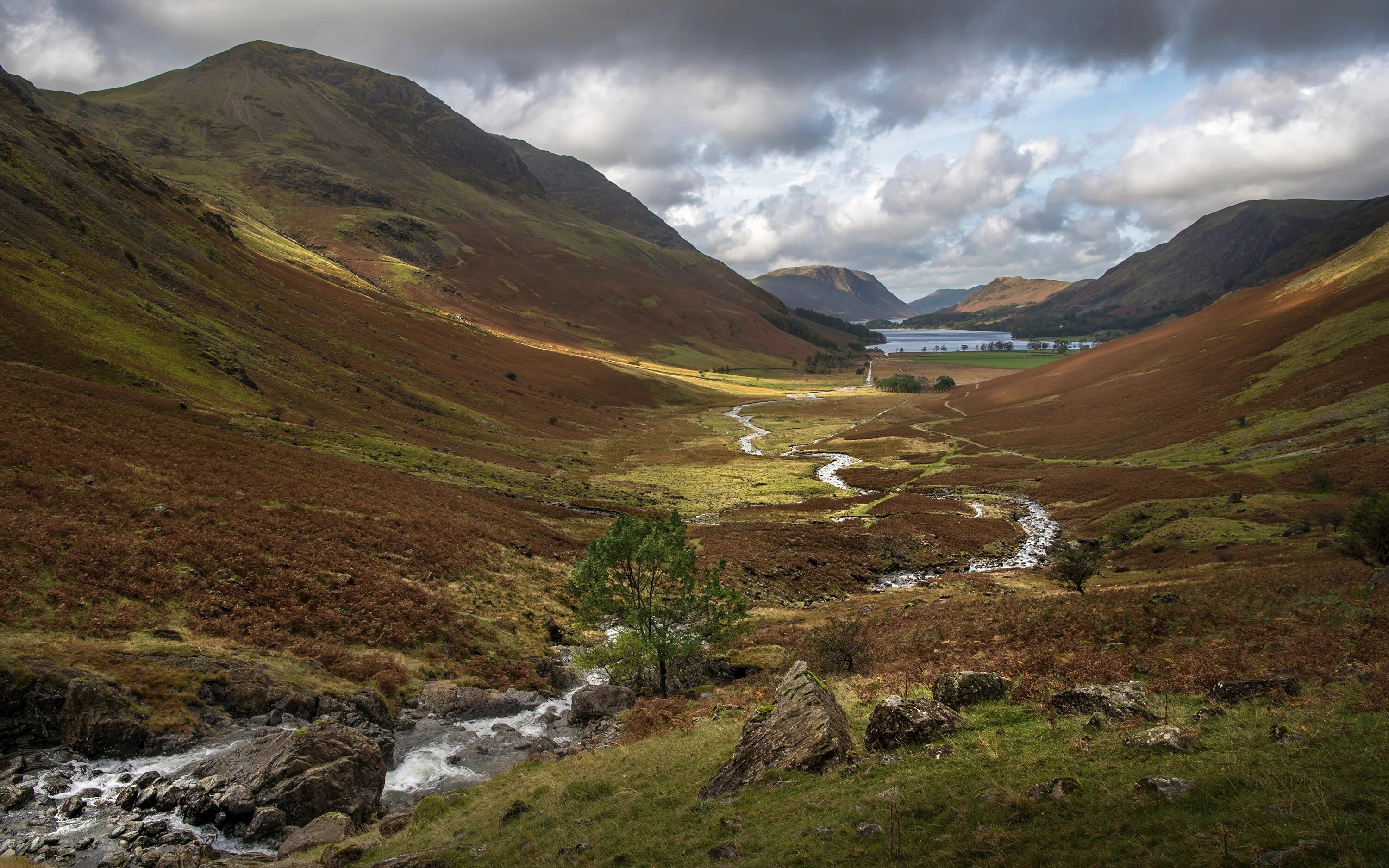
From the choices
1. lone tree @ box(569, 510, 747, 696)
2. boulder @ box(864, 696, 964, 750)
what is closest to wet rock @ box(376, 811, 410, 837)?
lone tree @ box(569, 510, 747, 696)

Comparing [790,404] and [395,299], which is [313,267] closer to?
[395,299]

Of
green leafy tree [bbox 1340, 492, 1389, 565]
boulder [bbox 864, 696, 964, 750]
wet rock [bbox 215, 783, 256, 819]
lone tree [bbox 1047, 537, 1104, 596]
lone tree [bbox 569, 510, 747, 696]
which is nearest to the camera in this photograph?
boulder [bbox 864, 696, 964, 750]

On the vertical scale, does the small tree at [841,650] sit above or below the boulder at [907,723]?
below

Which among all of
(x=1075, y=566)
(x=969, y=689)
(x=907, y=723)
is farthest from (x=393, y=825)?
(x=1075, y=566)

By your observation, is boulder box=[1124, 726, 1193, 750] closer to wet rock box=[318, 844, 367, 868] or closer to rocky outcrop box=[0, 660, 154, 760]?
wet rock box=[318, 844, 367, 868]

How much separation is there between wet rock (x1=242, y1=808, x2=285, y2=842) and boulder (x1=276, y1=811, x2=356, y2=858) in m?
0.40

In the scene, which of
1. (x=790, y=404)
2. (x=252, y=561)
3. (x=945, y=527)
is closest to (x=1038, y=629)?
(x=252, y=561)

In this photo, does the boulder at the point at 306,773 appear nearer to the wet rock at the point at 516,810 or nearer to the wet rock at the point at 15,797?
the wet rock at the point at 15,797

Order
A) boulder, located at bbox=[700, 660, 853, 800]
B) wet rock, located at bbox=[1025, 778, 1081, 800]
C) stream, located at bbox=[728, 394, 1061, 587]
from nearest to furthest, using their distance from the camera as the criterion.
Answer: wet rock, located at bbox=[1025, 778, 1081, 800]
boulder, located at bbox=[700, 660, 853, 800]
stream, located at bbox=[728, 394, 1061, 587]

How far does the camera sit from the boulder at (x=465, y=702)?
26.4 m

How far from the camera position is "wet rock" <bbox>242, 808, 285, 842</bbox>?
16.3m

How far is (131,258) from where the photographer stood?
82750 mm

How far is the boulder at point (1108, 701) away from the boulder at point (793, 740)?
510cm

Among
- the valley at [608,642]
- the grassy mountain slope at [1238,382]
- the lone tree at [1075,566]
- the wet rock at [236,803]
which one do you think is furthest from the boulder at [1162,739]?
the grassy mountain slope at [1238,382]
